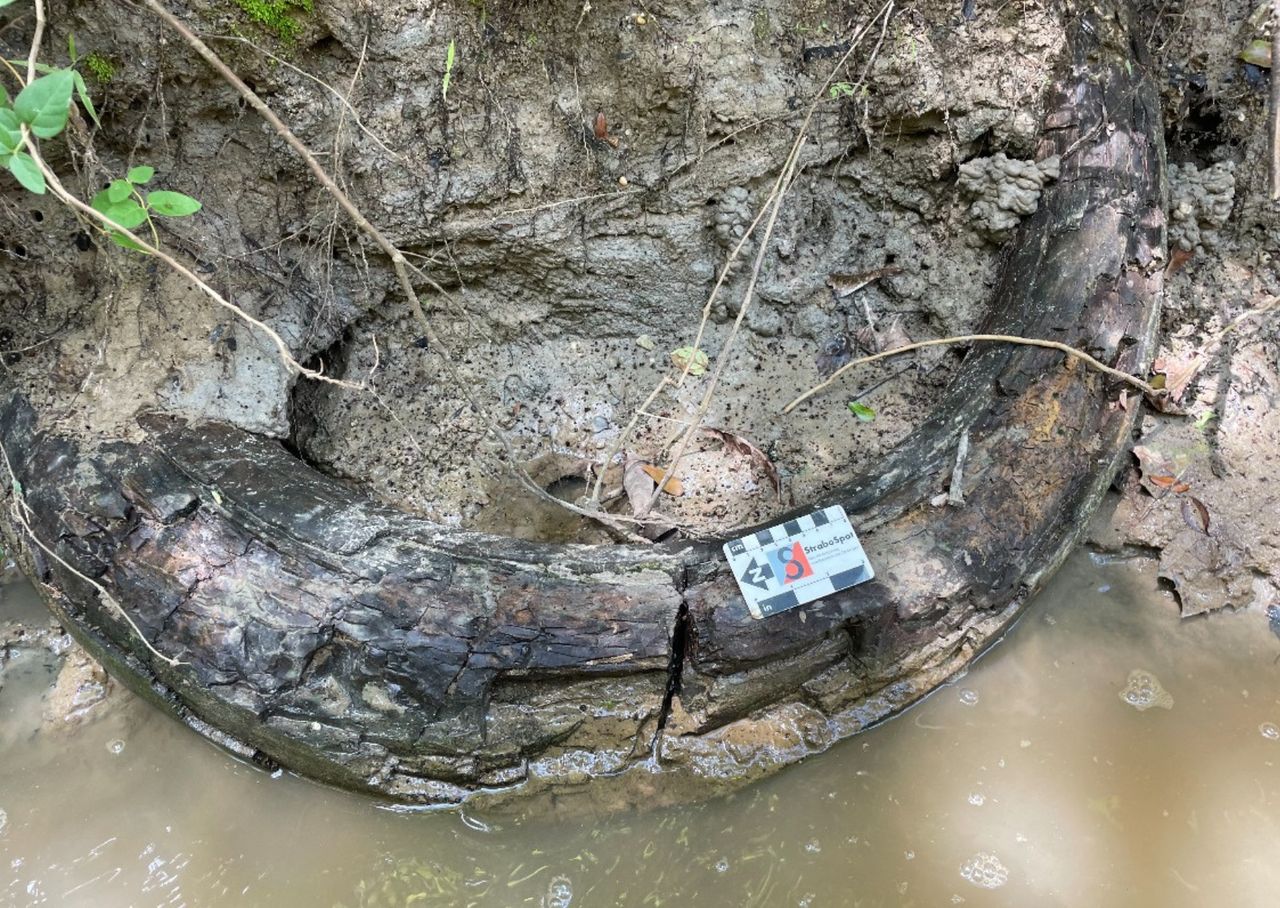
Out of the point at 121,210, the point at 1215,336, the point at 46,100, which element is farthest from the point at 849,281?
the point at 46,100

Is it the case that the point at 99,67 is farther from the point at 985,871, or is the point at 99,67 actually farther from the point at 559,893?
the point at 985,871

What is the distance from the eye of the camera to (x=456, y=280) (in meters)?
2.80

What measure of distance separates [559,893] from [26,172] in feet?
6.33

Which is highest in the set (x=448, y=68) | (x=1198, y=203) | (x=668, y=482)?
(x=448, y=68)

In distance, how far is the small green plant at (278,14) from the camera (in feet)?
6.97

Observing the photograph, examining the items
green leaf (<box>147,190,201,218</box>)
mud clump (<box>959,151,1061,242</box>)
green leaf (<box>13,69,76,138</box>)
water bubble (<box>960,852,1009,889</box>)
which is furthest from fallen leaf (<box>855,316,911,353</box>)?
green leaf (<box>13,69,76,138</box>)

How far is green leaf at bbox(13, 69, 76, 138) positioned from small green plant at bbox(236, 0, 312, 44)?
2.41 feet

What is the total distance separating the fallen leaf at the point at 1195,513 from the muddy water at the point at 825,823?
0.39 m

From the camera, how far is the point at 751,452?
2740 millimetres

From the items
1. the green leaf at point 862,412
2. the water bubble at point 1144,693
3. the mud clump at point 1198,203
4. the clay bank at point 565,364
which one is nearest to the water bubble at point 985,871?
the clay bank at point 565,364

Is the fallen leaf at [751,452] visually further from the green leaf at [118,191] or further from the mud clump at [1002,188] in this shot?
the green leaf at [118,191]

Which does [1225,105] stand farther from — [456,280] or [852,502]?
[456,280]

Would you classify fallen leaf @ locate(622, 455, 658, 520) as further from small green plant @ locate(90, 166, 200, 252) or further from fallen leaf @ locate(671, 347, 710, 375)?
small green plant @ locate(90, 166, 200, 252)

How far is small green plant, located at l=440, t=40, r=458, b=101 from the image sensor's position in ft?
7.69
